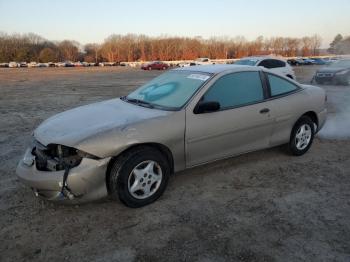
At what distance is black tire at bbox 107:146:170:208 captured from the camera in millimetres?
3531

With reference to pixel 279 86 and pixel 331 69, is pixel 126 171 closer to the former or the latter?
pixel 279 86

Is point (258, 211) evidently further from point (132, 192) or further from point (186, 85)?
point (186, 85)

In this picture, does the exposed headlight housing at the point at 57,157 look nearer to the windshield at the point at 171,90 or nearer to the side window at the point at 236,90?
the windshield at the point at 171,90

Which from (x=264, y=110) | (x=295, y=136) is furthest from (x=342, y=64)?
(x=264, y=110)

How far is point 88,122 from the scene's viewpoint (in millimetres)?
3891

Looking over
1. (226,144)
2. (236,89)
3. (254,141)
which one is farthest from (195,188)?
(236,89)

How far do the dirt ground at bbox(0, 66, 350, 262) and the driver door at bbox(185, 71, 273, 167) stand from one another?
0.43 metres

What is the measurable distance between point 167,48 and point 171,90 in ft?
338

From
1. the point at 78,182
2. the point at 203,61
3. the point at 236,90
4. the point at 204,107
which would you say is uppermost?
the point at 203,61

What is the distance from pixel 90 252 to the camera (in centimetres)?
300

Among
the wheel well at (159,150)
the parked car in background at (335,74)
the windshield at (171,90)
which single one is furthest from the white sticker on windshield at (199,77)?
the parked car in background at (335,74)

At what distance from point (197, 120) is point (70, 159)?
153 centimetres

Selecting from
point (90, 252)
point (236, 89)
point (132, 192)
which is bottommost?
point (90, 252)

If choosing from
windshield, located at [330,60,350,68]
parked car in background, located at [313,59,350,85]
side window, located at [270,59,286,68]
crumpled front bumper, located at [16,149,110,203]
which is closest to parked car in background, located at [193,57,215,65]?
windshield, located at [330,60,350,68]
